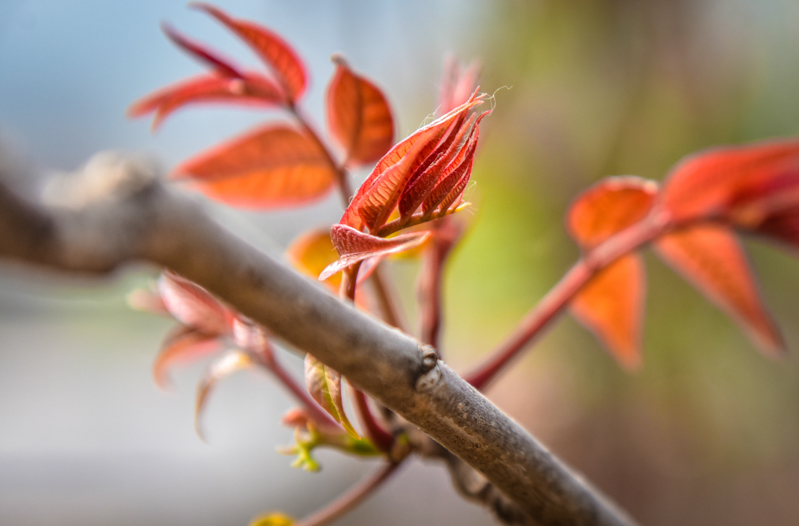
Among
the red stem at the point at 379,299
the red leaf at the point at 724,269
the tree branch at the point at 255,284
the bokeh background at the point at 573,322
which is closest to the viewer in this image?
the tree branch at the point at 255,284

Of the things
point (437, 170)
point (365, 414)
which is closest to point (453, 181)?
point (437, 170)

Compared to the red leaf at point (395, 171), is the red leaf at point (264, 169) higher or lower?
higher

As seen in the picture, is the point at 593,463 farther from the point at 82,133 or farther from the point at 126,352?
the point at 82,133

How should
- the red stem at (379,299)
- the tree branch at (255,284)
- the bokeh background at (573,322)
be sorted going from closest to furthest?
the tree branch at (255,284), the red stem at (379,299), the bokeh background at (573,322)

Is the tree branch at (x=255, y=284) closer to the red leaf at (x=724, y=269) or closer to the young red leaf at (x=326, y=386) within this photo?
the young red leaf at (x=326, y=386)

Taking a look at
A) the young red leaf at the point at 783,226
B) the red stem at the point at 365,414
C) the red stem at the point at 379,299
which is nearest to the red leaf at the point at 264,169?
the red stem at the point at 379,299

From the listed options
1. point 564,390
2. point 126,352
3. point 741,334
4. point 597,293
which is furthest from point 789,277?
point 126,352

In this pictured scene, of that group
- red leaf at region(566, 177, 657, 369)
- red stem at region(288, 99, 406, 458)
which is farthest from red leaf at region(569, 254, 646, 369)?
red stem at region(288, 99, 406, 458)
